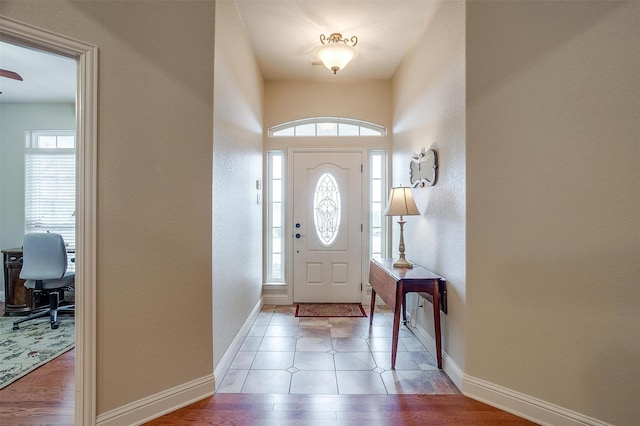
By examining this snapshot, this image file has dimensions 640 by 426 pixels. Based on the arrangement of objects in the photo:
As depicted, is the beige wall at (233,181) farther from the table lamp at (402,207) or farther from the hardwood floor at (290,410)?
the table lamp at (402,207)

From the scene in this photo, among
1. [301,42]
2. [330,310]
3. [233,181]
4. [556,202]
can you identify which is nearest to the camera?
[556,202]

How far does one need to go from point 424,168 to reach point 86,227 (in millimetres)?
2524

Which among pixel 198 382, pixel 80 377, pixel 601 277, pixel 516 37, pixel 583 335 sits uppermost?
pixel 516 37

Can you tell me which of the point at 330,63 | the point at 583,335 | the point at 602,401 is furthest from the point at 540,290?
the point at 330,63

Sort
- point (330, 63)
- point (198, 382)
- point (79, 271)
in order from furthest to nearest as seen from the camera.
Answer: point (330, 63), point (198, 382), point (79, 271)

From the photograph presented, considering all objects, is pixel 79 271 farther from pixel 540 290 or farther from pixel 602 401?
pixel 602 401

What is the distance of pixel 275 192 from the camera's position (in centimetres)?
414

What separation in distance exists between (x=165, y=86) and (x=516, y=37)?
7.20 feet

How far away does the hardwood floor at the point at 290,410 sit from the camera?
5.77 feet

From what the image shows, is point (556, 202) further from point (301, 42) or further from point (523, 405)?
point (301, 42)

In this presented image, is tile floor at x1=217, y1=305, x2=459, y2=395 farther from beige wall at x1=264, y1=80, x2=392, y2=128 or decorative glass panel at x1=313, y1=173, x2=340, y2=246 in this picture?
beige wall at x1=264, y1=80, x2=392, y2=128

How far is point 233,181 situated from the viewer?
256cm

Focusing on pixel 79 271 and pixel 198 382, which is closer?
pixel 79 271

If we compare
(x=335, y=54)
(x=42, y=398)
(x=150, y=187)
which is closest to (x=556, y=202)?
(x=335, y=54)
